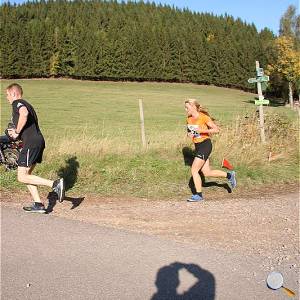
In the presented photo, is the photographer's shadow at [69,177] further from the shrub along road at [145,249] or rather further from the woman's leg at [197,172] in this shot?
the woman's leg at [197,172]

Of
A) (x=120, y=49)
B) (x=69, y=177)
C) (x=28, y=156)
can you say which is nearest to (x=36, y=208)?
(x=28, y=156)

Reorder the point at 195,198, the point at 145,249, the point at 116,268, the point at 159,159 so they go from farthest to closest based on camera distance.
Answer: the point at 159,159 < the point at 195,198 < the point at 145,249 < the point at 116,268

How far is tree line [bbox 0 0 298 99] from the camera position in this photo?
6831 centimetres

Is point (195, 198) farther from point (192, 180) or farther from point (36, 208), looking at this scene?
point (36, 208)

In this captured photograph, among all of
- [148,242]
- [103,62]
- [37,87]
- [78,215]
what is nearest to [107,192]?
[78,215]

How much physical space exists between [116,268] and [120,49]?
69.2 meters

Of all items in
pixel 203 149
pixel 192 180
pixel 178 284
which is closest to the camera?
pixel 178 284

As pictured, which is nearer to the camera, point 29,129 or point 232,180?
point 29,129

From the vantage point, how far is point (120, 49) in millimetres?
72062

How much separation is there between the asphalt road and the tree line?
2254 inches

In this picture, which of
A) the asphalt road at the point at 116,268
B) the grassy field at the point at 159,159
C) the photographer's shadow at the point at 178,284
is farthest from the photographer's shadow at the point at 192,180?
the photographer's shadow at the point at 178,284

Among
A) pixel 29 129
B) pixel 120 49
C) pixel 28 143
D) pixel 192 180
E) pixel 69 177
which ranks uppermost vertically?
pixel 120 49

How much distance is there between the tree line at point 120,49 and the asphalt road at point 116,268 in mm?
57251

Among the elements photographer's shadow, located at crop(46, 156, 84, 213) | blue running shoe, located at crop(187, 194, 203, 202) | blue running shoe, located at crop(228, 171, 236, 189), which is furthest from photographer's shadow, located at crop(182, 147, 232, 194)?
photographer's shadow, located at crop(46, 156, 84, 213)
